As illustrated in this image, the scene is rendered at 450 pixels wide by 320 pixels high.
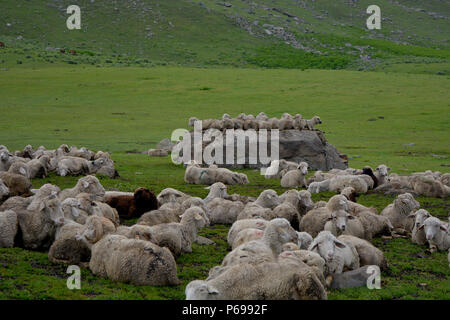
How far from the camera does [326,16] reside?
11062 centimetres

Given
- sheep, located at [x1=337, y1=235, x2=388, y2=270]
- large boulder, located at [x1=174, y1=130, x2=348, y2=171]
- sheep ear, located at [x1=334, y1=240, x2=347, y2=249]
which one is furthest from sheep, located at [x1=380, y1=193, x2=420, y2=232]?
large boulder, located at [x1=174, y1=130, x2=348, y2=171]

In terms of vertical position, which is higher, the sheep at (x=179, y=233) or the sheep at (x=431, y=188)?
the sheep at (x=179, y=233)

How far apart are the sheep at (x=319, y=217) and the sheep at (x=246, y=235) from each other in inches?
80.0

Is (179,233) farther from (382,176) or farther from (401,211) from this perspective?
(382,176)

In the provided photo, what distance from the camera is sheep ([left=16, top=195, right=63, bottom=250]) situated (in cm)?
1089

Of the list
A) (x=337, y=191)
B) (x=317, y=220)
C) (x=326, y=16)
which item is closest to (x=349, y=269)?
(x=317, y=220)

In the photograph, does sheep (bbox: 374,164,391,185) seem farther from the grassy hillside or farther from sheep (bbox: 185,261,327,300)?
the grassy hillside

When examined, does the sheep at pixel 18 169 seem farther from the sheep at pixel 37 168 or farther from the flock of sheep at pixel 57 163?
the sheep at pixel 37 168

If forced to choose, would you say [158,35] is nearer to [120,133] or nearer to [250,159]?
[120,133]

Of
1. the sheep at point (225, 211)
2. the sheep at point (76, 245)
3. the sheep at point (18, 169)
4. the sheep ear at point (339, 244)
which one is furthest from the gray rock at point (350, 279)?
the sheep at point (18, 169)

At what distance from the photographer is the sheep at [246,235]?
1047 cm

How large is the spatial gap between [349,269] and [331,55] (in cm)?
7391

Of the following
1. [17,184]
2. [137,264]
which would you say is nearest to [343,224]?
[137,264]

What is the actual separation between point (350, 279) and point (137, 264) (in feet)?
11.0
